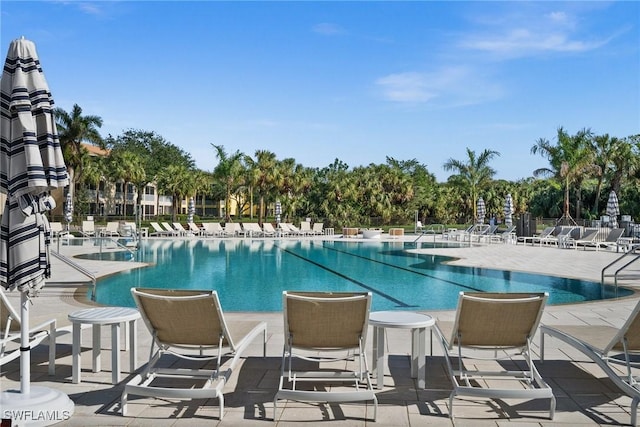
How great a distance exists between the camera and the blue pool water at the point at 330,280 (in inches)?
424

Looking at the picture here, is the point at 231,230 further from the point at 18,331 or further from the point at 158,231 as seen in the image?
the point at 18,331

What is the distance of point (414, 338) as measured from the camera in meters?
4.76

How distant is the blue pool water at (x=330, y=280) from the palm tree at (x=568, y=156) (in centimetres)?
2068

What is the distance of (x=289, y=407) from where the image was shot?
4.02 m

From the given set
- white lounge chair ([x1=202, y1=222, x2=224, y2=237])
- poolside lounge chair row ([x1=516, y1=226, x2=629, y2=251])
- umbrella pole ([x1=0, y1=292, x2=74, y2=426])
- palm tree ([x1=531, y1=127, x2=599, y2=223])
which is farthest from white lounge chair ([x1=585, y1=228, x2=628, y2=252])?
umbrella pole ([x1=0, y1=292, x2=74, y2=426])

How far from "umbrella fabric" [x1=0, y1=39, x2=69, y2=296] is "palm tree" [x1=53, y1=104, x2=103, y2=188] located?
4185cm

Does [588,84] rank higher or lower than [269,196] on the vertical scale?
higher

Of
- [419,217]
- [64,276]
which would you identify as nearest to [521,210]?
[419,217]

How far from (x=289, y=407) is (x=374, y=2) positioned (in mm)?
12010

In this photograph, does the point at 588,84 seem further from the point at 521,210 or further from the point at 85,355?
the point at 521,210

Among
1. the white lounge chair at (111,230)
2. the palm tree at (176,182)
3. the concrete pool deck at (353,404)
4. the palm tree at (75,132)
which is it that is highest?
the palm tree at (75,132)

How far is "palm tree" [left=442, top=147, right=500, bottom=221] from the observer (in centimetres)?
4438

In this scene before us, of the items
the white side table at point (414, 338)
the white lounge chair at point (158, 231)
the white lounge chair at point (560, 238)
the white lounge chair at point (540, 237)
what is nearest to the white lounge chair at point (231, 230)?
the white lounge chair at point (158, 231)

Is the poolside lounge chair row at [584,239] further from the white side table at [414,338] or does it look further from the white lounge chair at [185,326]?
the white lounge chair at [185,326]
